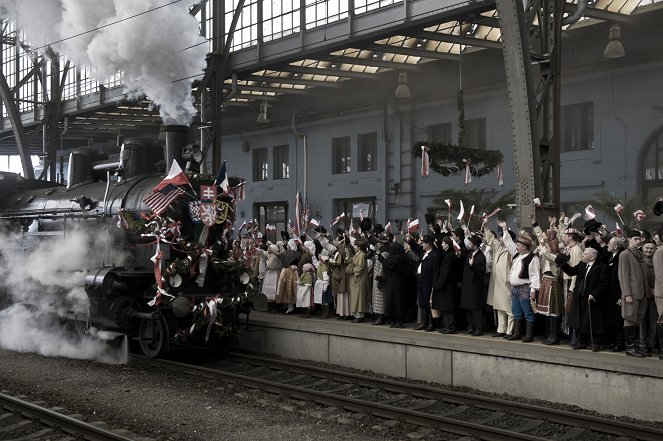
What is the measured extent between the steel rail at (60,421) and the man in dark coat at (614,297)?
20.6 feet

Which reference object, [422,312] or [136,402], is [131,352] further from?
[422,312]

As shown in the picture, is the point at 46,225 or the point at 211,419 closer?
the point at 211,419

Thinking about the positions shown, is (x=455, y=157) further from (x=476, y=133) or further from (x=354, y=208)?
(x=354, y=208)

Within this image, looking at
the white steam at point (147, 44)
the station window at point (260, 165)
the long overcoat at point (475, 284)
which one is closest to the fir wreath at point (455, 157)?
the long overcoat at point (475, 284)

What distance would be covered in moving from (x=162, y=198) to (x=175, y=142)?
1242 mm

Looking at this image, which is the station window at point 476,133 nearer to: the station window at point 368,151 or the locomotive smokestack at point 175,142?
the station window at point 368,151

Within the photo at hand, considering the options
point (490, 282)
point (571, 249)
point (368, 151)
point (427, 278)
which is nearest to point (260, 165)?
point (368, 151)

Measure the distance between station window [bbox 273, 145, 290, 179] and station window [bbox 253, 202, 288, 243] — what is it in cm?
116

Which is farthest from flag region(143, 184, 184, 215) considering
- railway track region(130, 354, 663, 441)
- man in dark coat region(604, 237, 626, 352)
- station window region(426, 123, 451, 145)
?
station window region(426, 123, 451, 145)

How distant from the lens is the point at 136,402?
9.52 m

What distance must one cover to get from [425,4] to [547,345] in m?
12.7

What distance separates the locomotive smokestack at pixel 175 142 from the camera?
12273mm

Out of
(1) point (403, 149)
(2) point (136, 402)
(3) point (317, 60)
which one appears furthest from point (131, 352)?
(1) point (403, 149)

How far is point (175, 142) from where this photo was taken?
12328mm
